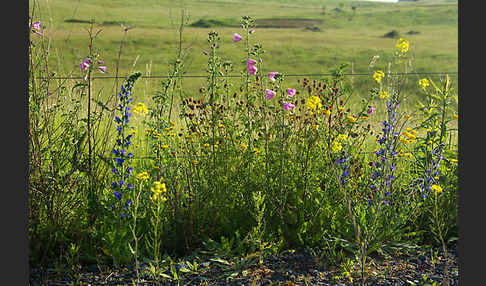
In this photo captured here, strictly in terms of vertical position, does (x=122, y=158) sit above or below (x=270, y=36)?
below

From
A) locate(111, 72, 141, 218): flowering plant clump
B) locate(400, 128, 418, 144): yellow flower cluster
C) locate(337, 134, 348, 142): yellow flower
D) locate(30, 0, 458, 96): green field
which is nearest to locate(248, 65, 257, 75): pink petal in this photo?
locate(337, 134, 348, 142): yellow flower

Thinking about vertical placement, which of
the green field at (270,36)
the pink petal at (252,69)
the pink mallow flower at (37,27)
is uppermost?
the green field at (270,36)

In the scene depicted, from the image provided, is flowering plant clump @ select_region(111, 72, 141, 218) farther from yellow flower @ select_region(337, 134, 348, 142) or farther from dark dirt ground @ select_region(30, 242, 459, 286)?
yellow flower @ select_region(337, 134, 348, 142)

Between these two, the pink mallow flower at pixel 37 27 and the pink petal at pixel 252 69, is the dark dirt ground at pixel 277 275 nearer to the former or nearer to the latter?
the pink petal at pixel 252 69

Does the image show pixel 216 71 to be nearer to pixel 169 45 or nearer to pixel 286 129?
pixel 286 129

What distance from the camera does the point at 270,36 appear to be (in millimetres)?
45219

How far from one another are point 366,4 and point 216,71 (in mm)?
95319

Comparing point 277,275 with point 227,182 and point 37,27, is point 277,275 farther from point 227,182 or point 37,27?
point 37,27

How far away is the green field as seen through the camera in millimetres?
31078

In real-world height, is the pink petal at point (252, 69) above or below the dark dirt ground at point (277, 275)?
above

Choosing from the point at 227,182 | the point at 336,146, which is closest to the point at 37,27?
the point at 227,182

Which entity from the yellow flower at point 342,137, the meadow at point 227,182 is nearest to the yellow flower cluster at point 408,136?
the meadow at point 227,182

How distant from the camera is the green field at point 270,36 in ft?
102

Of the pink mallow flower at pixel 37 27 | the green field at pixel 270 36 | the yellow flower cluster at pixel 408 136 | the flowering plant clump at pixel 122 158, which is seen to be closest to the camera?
the flowering plant clump at pixel 122 158
